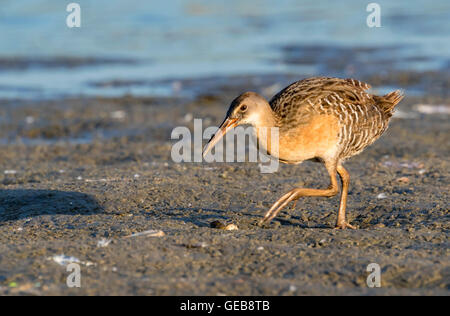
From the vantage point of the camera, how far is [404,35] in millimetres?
21641

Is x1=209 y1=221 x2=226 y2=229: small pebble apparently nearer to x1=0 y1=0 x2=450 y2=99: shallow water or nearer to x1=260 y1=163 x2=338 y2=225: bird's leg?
x1=260 y1=163 x2=338 y2=225: bird's leg

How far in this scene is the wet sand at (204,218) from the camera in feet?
16.2

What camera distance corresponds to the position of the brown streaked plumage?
6320 millimetres

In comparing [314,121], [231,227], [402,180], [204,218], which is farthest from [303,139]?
[402,180]

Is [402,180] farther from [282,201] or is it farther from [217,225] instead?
[217,225]

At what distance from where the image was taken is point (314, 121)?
21.1 feet

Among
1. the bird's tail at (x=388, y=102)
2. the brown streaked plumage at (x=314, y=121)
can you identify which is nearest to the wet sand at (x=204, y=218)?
the brown streaked plumage at (x=314, y=121)

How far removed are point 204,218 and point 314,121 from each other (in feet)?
4.59

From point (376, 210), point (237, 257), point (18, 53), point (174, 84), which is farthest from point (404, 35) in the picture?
point (237, 257)

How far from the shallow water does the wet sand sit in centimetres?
517

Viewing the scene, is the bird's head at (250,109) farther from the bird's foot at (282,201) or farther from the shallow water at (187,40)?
the shallow water at (187,40)

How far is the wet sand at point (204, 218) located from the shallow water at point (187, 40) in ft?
17.0

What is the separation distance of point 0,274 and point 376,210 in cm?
364

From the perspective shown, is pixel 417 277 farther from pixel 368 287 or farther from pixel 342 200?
pixel 342 200
